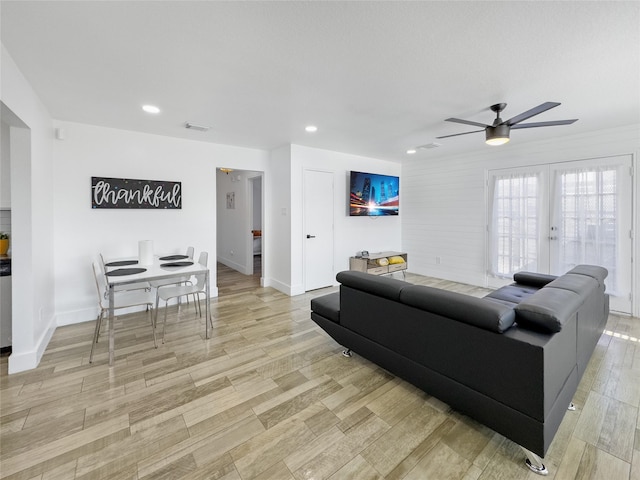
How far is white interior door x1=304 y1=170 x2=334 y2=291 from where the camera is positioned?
4.91 metres

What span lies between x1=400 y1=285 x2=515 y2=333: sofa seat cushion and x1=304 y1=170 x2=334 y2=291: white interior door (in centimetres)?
302

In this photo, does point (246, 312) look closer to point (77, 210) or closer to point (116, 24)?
point (77, 210)

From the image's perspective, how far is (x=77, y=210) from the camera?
11.7 ft

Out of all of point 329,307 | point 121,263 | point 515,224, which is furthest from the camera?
point 515,224

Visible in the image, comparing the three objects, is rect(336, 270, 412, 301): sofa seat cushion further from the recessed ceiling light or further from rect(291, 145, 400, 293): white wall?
the recessed ceiling light

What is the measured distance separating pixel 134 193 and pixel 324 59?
10.5 ft

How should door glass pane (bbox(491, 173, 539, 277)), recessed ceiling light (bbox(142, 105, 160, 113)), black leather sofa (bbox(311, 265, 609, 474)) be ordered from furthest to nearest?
door glass pane (bbox(491, 173, 539, 277))
recessed ceiling light (bbox(142, 105, 160, 113))
black leather sofa (bbox(311, 265, 609, 474))

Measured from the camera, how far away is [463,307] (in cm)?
174

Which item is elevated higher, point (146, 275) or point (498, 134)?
point (498, 134)

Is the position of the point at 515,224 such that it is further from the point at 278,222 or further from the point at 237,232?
the point at 237,232

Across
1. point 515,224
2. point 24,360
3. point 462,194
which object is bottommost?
point 24,360

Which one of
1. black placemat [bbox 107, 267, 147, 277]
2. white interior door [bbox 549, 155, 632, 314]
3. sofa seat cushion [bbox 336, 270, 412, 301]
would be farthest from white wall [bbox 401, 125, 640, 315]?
black placemat [bbox 107, 267, 147, 277]

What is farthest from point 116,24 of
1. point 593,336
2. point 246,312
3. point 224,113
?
point 593,336

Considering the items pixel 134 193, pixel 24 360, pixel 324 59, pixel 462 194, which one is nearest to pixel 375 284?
pixel 324 59
